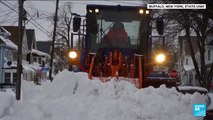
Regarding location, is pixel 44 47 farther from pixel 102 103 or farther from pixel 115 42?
pixel 102 103

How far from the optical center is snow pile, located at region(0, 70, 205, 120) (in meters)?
9.04

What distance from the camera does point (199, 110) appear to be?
946cm

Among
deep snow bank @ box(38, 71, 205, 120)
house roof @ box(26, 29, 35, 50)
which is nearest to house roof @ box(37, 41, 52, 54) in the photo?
house roof @ box(26, 29, 35, 50)

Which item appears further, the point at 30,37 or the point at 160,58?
the point at 30,37

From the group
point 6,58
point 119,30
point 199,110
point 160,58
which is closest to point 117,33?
point 119,30

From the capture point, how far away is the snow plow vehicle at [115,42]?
11.7 m

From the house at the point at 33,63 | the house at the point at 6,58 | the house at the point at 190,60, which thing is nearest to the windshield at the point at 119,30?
the house at the point at 6,58

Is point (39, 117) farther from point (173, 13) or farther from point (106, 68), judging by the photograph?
point (173, 13)

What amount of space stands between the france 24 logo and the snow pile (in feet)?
0.37

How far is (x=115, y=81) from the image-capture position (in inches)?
406

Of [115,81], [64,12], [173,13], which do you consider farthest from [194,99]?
[64,12]

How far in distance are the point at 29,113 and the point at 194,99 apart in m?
3.77

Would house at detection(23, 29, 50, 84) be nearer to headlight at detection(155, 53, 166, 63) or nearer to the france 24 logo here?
headlight at detection(155, 53, 166, 63)

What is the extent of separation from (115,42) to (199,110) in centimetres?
344
